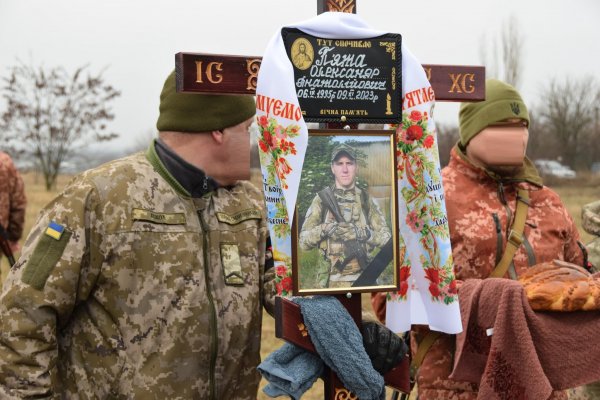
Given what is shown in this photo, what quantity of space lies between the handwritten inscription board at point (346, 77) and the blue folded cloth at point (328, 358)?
1.79 ft

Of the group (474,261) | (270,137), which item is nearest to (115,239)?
(270,137)

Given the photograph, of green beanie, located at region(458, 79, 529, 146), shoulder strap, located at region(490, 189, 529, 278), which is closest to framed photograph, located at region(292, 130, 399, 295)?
shoulder strap, located at region(490, 189, 529, 278)

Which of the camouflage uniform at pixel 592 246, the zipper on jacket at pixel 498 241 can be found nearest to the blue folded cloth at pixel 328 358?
the zipper on jacket at pixel 498 241

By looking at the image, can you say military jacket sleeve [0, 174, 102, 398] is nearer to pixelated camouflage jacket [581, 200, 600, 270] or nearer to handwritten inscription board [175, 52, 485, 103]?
handwritten inscription board [175, 52, 485, 103]

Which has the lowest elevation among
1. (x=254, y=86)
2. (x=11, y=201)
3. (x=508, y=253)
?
(x=11, y=201)

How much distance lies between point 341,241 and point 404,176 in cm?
37

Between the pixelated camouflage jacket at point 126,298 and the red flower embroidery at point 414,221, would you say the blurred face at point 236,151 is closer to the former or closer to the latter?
the pixelated camouflage jacket at point 126,298

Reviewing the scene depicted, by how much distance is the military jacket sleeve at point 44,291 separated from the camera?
2.61 meters

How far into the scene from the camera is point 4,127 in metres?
21.3

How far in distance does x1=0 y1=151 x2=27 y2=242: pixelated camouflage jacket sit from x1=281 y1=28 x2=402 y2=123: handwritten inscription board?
5.39 m

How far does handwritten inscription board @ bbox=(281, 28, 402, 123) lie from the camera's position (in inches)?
99.7

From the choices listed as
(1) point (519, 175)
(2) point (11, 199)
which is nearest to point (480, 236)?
(1) point (519, 175)

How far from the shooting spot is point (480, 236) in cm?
380

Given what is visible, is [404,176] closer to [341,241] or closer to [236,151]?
[341,241]
